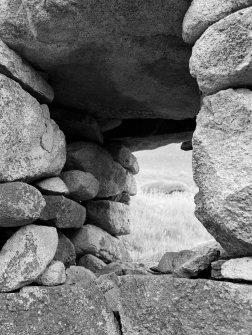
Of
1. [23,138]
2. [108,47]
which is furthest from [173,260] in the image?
[108,47]

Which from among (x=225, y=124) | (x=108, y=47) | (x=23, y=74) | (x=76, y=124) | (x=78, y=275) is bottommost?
(x=78, y=275)

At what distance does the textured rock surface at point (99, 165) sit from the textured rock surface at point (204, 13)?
1.84 metres

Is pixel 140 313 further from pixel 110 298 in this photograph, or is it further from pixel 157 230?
pixel 157 230

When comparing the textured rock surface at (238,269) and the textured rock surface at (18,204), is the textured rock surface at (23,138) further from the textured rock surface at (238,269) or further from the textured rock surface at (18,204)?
the textured rock surface at (238,269)

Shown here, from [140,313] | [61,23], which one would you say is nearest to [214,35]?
[61,23]

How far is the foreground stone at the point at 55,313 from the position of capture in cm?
245

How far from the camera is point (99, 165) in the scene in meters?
4.21

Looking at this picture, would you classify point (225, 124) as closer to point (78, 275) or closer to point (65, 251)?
point (78, 275)

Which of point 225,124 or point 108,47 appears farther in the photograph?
point 108,47

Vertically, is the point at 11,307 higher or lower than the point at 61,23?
lower

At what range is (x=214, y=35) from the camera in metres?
2.19

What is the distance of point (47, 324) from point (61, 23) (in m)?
1.70

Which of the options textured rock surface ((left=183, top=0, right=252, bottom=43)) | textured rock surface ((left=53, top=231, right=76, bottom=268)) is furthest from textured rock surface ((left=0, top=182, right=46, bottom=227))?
textured rock surface ((left=183, top=0, right=252, bottom=43))

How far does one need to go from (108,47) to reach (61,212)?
4.02 feet
